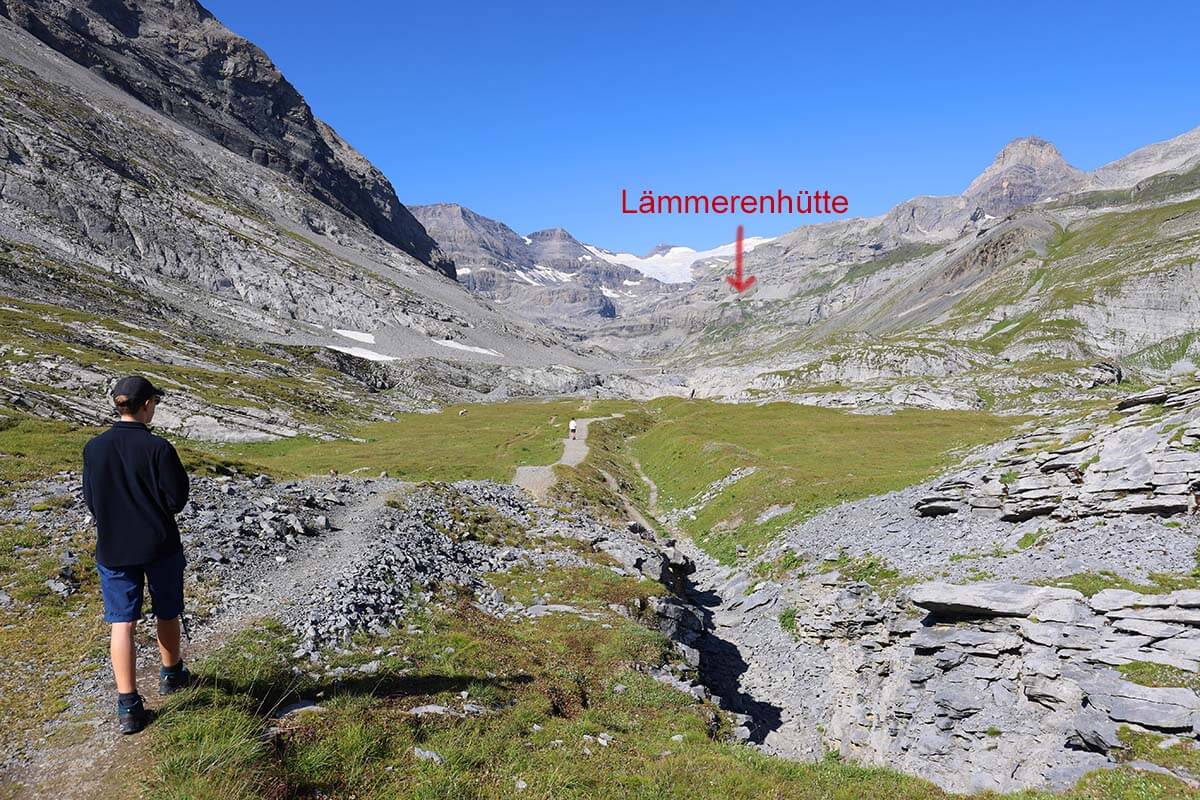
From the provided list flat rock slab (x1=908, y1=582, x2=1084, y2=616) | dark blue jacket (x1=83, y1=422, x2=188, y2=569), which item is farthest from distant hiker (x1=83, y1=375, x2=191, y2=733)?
flat rock slab (x1=908, y1=582, x2=1084, y2=616)

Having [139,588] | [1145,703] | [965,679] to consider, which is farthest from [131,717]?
[965,679]

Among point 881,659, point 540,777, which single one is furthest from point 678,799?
point 881,659

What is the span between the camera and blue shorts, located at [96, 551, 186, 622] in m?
8.47

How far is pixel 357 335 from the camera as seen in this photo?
632ft

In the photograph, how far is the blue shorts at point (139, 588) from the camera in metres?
8.47

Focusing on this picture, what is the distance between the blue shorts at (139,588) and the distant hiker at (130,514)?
12 mm

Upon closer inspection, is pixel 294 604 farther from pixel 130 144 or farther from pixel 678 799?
pixel 130 144

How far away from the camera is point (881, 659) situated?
22.5 m

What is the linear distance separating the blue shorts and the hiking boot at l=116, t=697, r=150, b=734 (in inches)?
48.3

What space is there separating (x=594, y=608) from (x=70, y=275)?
6219 inches

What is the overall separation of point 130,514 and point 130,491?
357 mm

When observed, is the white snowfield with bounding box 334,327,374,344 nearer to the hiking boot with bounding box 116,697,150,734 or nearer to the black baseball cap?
the black baseball cap

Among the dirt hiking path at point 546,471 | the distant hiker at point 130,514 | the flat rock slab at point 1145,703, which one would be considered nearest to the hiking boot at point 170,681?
the distant hiker at point 130,514

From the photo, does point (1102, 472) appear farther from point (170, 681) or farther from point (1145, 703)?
point (170, 681)
